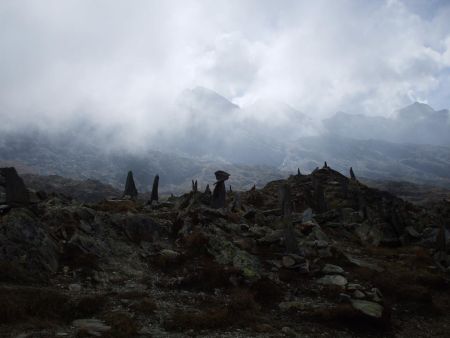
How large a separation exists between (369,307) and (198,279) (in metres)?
9.39

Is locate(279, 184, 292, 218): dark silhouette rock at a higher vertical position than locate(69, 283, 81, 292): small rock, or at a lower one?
higher

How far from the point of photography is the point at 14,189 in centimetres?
2506

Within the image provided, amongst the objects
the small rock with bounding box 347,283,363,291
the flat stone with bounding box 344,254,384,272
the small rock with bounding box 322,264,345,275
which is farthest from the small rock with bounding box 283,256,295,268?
the flat stone with bounding box 344,254,384,272

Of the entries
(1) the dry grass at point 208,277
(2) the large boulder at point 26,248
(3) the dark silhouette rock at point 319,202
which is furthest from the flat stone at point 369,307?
(3) the dark silhouette rock at point 319,202

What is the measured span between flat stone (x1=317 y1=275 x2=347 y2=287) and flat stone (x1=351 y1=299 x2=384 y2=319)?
2.69 metres

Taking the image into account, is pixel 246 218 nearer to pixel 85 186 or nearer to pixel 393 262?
pixel 393 262

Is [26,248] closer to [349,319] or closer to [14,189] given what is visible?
[14,189]

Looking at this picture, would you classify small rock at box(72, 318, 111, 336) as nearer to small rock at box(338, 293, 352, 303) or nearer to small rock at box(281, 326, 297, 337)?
small rock at box(281, 326, 297, 337)

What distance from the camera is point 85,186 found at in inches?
7790

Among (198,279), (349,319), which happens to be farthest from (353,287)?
(198,279)

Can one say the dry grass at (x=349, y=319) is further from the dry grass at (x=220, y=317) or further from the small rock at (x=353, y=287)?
the small rock at (x=353, y=287)

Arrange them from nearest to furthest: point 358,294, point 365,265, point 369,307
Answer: point 369,307
point 358,294
point 365,265

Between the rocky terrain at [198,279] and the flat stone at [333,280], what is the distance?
4.6 inches

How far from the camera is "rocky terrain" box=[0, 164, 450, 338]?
51.5ft
